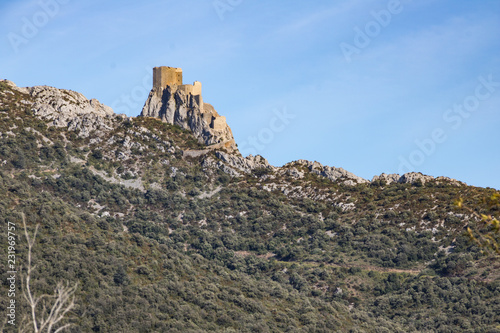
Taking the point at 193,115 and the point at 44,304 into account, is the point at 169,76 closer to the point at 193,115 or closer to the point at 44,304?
the point at 193,115

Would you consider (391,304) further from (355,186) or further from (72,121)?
(72,121)

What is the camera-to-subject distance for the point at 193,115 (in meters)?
142

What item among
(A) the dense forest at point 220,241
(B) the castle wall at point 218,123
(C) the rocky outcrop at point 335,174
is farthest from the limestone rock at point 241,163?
(C) the rocky outcrop at point 335,174

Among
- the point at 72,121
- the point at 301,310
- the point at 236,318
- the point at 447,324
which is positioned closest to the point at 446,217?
the point at 447,324

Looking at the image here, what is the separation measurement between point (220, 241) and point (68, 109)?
1650 inches

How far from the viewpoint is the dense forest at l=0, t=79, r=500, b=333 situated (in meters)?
71.6

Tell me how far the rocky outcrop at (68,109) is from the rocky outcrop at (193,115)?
31.7 ft

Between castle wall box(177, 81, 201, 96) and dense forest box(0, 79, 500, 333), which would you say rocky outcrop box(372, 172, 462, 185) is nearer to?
dense forest box(0, 79, 500, 333)

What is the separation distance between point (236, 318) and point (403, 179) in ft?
215

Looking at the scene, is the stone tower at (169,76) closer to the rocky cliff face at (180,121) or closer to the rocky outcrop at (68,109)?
the rocky cliff face at (180,121)

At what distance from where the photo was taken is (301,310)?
271 feet

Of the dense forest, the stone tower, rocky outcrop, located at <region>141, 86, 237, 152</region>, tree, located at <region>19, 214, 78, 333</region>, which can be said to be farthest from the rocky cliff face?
tree, located at <region>19, 214, 78, 333</region>

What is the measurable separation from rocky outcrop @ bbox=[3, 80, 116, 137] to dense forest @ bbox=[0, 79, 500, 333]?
2.10 metres

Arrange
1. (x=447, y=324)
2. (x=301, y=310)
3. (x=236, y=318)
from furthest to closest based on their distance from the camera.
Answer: (x=447, y=324), (x=301, y=310), (x=236, y=318)
